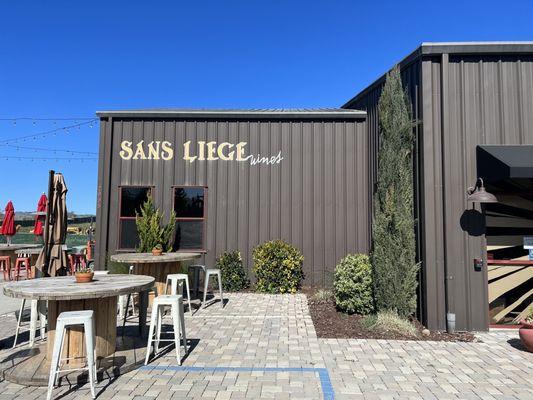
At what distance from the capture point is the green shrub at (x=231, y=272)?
403 inches

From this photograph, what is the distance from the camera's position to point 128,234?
35.4 feet

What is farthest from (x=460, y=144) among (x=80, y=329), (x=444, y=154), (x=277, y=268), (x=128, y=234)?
(x=128, y=234)

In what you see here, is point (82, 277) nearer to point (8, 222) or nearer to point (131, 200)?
point (131, 200)

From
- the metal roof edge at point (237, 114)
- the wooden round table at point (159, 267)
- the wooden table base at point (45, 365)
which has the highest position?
the metal roof edge at point (237, 114)

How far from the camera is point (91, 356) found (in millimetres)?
4023

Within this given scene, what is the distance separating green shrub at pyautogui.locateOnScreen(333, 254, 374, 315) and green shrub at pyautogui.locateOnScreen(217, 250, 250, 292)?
3199 mm

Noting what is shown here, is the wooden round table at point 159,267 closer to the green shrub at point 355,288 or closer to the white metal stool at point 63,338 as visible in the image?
the green shrub at point 355,288

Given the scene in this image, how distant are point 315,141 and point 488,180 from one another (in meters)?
5.05

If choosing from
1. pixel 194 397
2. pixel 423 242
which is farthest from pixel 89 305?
pixel 423 242

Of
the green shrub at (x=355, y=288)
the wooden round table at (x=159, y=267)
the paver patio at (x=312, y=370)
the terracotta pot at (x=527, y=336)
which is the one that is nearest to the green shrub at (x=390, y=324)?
the paver patio at (x=312, y=370)

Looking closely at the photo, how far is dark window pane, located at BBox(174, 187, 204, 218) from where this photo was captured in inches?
427

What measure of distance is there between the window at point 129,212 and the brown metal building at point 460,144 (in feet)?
23.5

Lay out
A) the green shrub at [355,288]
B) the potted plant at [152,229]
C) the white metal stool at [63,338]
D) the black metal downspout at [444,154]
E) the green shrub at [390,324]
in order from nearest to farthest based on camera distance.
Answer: the white metal stool at [63,338]
the green shrub at [390,324]
the black metal downspout at [444,154]
the green shrub at [355,288]
the potted plant at [152,229]

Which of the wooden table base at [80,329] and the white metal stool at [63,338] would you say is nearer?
the white metal stool at [63,338]
